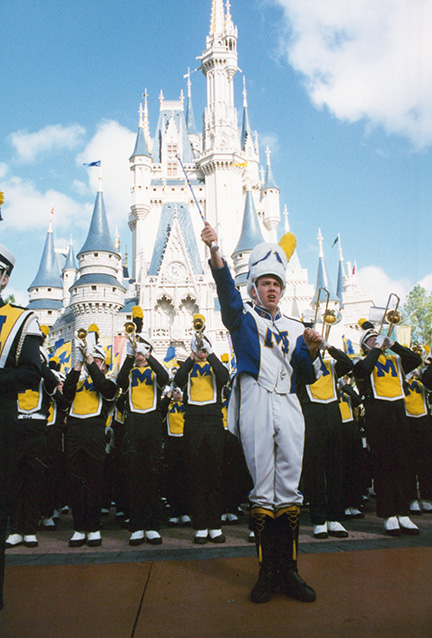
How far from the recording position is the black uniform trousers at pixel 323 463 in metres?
5.07

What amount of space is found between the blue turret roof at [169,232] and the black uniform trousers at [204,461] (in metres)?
42.2

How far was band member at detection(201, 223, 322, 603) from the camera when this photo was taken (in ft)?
10.8

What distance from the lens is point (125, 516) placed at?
22.6 ft

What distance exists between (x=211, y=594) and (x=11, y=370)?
181 centimetres

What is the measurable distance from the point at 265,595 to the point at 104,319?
42495 mm

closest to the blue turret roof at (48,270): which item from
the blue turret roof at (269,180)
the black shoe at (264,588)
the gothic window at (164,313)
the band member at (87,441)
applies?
the gothic window at (164,313)

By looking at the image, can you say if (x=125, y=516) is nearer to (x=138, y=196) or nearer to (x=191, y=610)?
(x=191, y=610)

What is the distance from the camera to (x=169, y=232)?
48250mm

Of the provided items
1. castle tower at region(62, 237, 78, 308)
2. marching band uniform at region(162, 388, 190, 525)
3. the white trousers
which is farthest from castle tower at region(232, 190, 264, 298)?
the white trousers

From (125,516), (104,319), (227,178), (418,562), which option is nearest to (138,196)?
(227,178)

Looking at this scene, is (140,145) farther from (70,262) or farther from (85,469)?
(85,469)

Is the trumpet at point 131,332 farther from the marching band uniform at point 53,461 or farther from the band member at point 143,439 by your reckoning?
the marching band uniform at point 53,461

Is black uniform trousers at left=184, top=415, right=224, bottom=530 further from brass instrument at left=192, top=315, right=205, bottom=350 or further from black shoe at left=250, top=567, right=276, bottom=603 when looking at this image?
black shoe at left=250, top=567, right=276, bottom=603

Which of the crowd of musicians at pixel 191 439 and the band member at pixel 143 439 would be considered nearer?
the crowd of musicians at pixel 191 439
